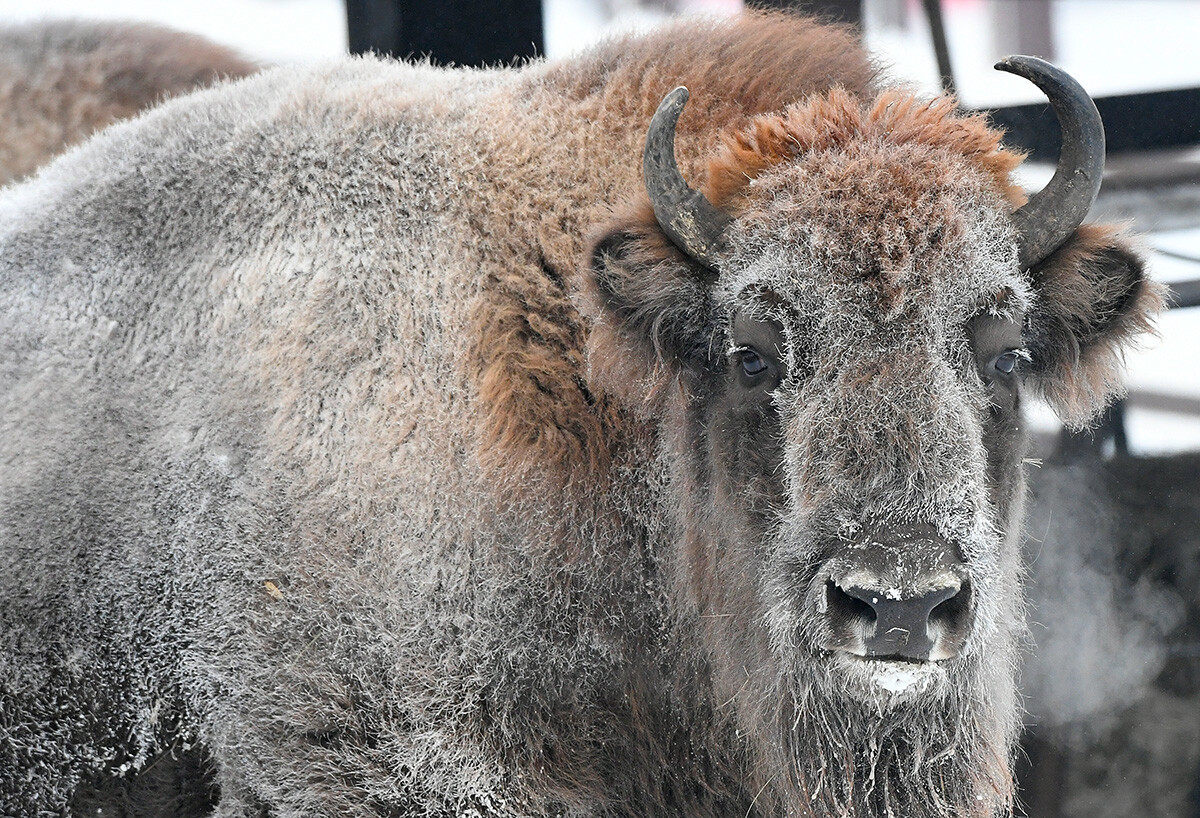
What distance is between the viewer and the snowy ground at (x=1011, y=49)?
4.56 m

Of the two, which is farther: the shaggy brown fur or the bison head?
the shaggy brown fur

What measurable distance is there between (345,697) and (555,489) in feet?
2.20

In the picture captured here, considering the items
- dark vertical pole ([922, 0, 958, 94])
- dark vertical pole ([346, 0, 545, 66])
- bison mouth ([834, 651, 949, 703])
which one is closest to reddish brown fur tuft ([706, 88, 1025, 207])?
bison mouth ([834, 651, 949, 703])

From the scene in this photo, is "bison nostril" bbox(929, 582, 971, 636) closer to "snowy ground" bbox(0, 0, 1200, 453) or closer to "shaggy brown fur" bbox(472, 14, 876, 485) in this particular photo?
"shaggy brown fur" bbox(472, 14, 876, 485)

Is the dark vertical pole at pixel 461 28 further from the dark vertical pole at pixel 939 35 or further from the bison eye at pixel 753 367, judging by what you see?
the bison eye at pixel 753 367

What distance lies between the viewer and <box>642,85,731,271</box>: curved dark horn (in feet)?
7.71

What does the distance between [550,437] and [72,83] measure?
2872 mm

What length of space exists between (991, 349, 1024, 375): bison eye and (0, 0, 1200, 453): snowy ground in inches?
89.5

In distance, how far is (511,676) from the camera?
2674 millimetres

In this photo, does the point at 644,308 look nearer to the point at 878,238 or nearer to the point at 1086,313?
the point at 878,238

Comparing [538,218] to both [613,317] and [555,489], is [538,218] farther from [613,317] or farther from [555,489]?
[555,489]

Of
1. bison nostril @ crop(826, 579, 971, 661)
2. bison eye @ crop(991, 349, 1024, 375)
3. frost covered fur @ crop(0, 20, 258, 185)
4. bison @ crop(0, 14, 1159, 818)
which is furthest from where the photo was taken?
frost covered fur @ crop(0, 20, 258, 185)

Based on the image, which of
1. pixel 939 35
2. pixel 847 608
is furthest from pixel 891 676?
pixel 939 35

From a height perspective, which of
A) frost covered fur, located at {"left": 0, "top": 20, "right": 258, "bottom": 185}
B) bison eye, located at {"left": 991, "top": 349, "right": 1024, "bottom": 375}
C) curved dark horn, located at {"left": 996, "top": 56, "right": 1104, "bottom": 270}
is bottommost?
bison eye, located at {"left": 991, "top": 349, "right": 1024, "bottom": 375}
